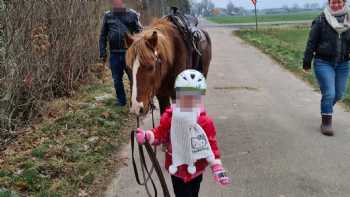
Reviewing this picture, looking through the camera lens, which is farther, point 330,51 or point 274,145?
point 330,51

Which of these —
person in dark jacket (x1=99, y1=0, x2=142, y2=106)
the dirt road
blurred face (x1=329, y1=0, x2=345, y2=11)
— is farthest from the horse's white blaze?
blurred face (x1=329, y1=0, x2=345, y2=11)

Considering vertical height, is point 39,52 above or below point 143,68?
below

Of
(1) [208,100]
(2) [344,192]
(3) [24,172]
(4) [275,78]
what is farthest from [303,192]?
(4) [275,78]

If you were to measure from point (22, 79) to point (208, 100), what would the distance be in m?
4.25

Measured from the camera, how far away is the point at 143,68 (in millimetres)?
4500

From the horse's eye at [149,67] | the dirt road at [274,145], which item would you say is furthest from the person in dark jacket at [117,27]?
the horse's eye at [149,67]

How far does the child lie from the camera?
3.36 m

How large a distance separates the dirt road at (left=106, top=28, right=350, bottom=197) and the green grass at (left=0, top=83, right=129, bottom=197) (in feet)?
1.38

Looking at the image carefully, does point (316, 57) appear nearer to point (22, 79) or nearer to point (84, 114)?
point (84, 114)

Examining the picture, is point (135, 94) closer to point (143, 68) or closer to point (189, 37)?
point (143, 68)

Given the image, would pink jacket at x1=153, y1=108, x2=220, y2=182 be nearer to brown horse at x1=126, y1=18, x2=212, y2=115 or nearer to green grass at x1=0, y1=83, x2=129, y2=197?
brown horse at x1=126, y1=18, x2=212, y2=115

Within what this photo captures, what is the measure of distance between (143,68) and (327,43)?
3.52 meters

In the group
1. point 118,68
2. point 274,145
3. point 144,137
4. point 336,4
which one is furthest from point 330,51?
point 144,137

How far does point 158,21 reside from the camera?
5.88 m
